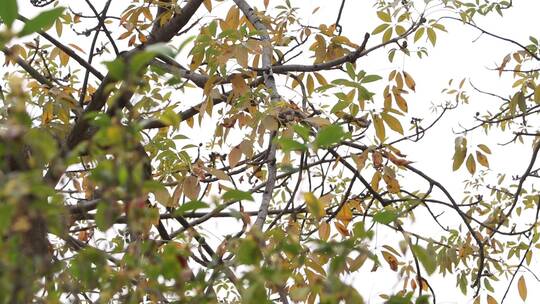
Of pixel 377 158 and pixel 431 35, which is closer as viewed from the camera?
pixel 377 158

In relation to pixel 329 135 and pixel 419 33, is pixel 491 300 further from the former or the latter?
pixel 329 135

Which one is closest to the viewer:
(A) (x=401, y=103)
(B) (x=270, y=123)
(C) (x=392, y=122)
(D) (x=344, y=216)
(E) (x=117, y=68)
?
(E) (x=117, y=68)

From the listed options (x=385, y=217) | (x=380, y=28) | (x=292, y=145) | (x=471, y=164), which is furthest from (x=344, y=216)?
(x=292, y=145)

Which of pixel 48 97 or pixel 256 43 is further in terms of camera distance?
pixel 48 97

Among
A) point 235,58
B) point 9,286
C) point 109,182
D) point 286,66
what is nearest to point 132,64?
point 109,182

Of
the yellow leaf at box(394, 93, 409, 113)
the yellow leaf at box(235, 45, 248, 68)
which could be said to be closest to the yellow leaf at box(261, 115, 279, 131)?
the yellow leaf at box(235, 45, 248, 68)

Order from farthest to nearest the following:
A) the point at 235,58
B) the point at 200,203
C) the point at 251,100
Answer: the point at 251,100 < the point at 235,58 < the point at 200,203

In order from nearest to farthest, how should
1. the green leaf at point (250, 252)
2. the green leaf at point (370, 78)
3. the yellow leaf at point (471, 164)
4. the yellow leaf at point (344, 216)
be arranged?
the green leaf at point (250, 252) < the green leaf at point (370, 78) < the yellow leaf at point (344, 216) < the yellow leaf at point (471, 164)

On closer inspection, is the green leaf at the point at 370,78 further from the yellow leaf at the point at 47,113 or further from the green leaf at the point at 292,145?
the green leaf at the point at 292,145

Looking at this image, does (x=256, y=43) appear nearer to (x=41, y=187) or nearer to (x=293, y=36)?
(x=293, y=36)

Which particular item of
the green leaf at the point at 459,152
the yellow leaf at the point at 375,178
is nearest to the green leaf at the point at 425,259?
the yellow leaf at the point at 375,178

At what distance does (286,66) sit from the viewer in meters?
2.34

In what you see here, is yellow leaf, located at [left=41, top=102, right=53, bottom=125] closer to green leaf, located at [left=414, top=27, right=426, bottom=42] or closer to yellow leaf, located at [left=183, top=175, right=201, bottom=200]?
yellow leaf, located at [left=183, top=175, right=201, bottom=200]

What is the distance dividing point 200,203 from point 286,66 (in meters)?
1.55
